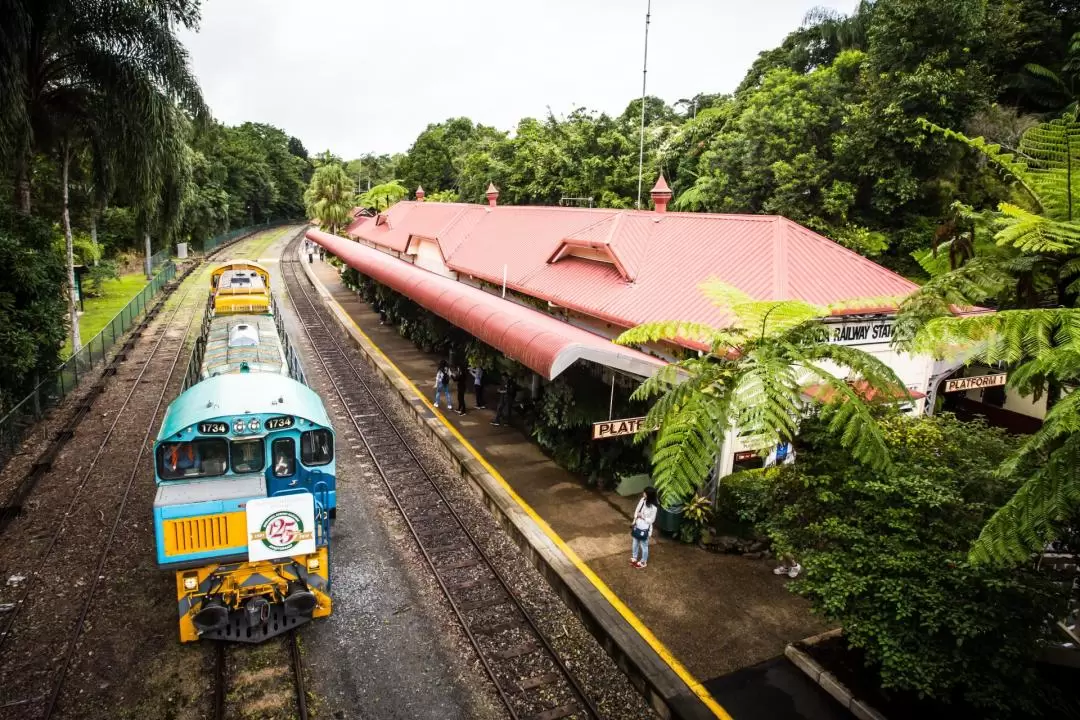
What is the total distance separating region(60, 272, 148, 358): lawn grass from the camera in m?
28.6

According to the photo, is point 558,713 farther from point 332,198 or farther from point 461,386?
point 332,198

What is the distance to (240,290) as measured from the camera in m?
21.5

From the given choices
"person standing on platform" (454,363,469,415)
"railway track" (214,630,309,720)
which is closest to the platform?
"person standing on platform" (454,363,469,415)

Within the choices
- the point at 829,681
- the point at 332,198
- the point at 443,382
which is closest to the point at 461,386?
the point at 443,382

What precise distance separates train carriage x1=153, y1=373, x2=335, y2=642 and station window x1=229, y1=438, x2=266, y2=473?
0.01 meters

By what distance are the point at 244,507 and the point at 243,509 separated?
0.03 meters

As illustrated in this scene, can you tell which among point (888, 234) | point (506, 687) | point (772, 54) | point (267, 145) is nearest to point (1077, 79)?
point (888, 234)

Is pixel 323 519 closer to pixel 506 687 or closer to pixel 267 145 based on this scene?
pixel 506 687

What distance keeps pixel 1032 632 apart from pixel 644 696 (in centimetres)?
464

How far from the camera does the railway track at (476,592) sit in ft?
28.9

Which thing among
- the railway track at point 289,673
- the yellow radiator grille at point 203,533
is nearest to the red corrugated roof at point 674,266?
the yellow radiator grille at point 203,533

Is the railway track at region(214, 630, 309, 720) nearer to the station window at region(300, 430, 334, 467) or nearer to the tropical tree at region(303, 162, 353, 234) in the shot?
the station window at region(300, 430, 334, 467)

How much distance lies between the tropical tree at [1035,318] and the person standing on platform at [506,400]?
13.7 m

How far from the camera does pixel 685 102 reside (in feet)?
173
